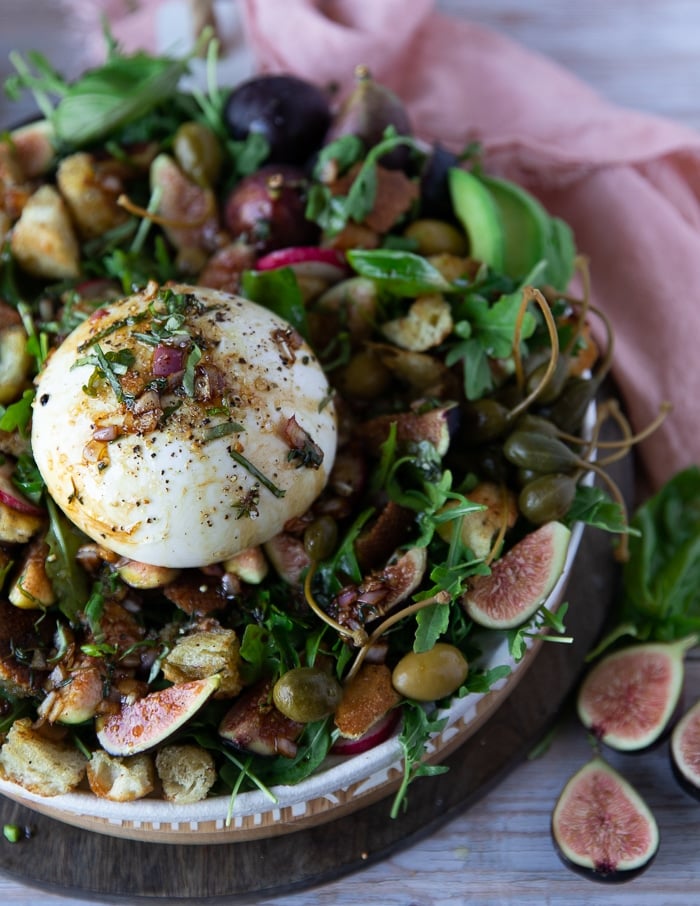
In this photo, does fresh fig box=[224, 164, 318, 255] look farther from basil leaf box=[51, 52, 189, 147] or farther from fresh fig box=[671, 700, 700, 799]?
fresh fig box=[671, 700, 700, 799]

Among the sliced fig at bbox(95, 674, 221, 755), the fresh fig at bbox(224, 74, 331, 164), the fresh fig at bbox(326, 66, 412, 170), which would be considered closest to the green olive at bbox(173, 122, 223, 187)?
the fresh fig at bbox(224, 74, 331, 164)

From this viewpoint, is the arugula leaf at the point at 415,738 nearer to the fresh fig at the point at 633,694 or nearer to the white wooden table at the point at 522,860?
the white wooden table at the point at 522,860

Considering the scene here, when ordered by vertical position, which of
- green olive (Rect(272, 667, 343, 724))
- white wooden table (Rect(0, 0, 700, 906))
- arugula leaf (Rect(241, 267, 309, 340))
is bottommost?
white wooden table (Rect(0, 0, 700, 906))

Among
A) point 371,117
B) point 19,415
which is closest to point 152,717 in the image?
point 19,415

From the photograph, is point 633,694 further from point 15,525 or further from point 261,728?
point 15,525

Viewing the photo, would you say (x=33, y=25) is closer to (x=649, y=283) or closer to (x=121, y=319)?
(x=121, y=319)

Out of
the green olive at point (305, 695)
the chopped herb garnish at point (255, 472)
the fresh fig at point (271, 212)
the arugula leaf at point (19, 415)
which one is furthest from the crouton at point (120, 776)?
the fresh fig at point (271, 212)

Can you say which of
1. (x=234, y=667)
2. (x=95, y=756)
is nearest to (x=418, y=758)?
(x=234, y=667)
